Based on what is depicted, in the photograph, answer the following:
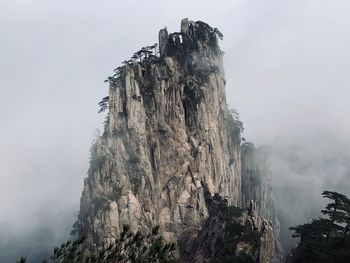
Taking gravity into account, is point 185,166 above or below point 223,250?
above

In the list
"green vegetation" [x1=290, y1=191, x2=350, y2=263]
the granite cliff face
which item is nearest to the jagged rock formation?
the granite cliff face

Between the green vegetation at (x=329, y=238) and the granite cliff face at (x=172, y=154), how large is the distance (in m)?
17.4

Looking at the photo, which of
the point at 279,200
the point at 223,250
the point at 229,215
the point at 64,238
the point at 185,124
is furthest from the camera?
the point at 279,200

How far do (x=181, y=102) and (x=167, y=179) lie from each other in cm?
2066

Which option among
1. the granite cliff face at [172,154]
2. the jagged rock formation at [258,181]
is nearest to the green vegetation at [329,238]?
the granite cliff face at [172,154]

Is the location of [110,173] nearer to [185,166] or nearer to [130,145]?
[130,145]

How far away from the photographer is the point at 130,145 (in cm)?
11900

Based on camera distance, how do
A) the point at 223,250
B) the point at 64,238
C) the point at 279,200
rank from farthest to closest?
the point at 279,200 → the point at 64,238 → the point at 223,250

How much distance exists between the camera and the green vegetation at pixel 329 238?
6518 cm

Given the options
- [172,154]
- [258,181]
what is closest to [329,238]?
[172,154]

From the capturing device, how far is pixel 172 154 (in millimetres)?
126312

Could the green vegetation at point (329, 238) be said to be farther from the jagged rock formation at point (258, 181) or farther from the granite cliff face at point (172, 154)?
the jagged rock formation at point (258, 181)

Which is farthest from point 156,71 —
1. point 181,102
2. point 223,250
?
point 223,250

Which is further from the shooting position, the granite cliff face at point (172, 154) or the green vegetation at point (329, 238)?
the granite cliff face at point (172, 154)
